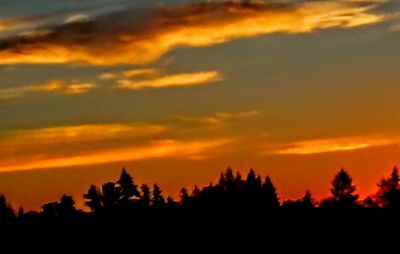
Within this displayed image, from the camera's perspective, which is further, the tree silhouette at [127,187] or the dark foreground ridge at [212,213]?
the tree silhouette at [127,187]

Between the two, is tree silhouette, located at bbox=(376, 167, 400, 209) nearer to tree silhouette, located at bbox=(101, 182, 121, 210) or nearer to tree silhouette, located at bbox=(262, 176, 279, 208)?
tree silhouette, located at bbox=(262, 176, 279, 208)

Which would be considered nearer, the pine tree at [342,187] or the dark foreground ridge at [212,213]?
the dark foreground ridge at [212,213]

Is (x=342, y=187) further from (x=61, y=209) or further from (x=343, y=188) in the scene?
(x=61, y=209)

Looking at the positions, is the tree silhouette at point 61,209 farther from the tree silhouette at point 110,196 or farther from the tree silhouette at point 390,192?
the tree silhouette at point 390,192

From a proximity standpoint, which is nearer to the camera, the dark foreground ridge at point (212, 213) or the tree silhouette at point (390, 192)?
the dark foreground ridge at point (212, 213)

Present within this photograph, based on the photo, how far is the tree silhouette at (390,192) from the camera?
159 meters

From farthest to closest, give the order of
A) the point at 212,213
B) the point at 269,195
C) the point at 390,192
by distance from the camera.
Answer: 1. the point at 390,192
2. the point at 269,195
3. the point at 212,213

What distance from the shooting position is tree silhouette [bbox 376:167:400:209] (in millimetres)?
158750

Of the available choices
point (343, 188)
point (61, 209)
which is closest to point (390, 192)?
point (343, 188)

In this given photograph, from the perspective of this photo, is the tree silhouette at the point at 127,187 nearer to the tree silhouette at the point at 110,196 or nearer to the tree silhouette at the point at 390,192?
the tree silhouette at the point at 110,196

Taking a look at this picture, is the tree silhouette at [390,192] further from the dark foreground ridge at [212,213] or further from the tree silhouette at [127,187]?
the tree silhouette at [127,187]

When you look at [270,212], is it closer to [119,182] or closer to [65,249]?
[65,249]

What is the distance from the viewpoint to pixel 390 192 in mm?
179250

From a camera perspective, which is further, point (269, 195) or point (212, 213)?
point (269, 195)
